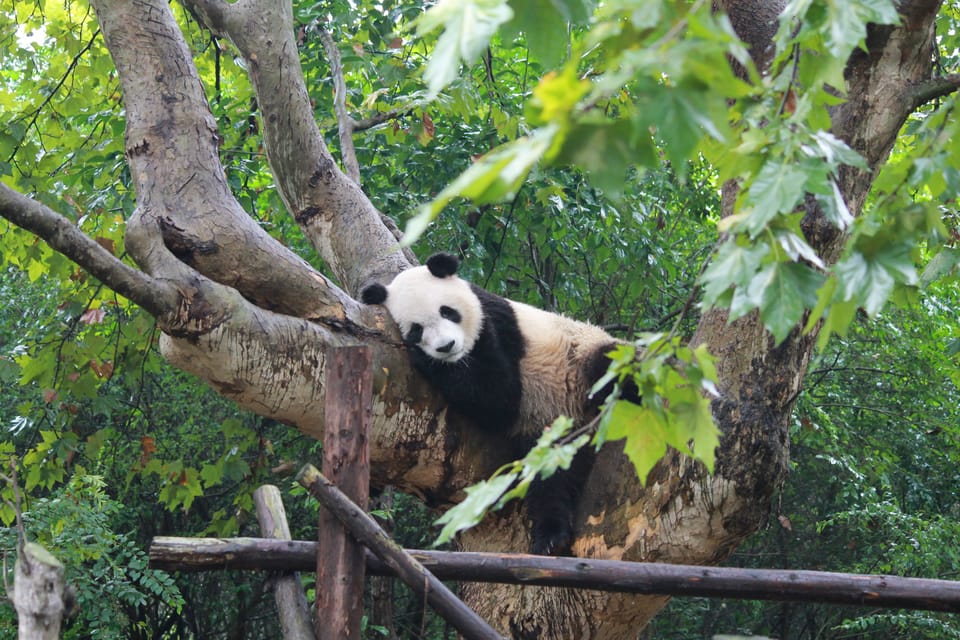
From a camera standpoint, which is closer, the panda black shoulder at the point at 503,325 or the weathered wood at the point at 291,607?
the weathered wood at the point at 291,607

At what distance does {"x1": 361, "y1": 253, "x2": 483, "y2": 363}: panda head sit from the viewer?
12.1ft

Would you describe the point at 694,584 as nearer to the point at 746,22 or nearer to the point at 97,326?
the point at 746,22

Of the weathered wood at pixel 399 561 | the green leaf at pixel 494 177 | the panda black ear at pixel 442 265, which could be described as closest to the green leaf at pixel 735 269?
the green leaf at pixel 494 177

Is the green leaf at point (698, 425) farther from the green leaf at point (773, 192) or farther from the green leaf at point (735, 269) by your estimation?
the green leaf at point (773, 192)

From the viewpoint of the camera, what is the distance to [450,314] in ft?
13.0

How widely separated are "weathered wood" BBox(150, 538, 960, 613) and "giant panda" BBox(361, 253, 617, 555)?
2.42ft

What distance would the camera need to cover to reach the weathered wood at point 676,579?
283cm

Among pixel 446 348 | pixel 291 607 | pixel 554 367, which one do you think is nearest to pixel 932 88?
pixel 554 367

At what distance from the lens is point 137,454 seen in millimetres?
6852

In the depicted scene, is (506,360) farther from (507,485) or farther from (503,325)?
(507,485)

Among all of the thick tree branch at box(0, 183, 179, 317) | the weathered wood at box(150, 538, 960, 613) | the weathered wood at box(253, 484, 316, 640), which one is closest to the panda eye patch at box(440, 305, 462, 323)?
the weathered wood at box(253, 484, 316, 640)

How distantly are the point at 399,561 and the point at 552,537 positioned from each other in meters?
1.03

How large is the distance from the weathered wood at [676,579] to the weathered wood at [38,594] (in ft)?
2.87

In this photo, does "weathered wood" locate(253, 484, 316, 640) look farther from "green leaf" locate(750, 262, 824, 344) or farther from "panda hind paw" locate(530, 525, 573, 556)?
"green leaf" locate(750, 262, 824, 344)
